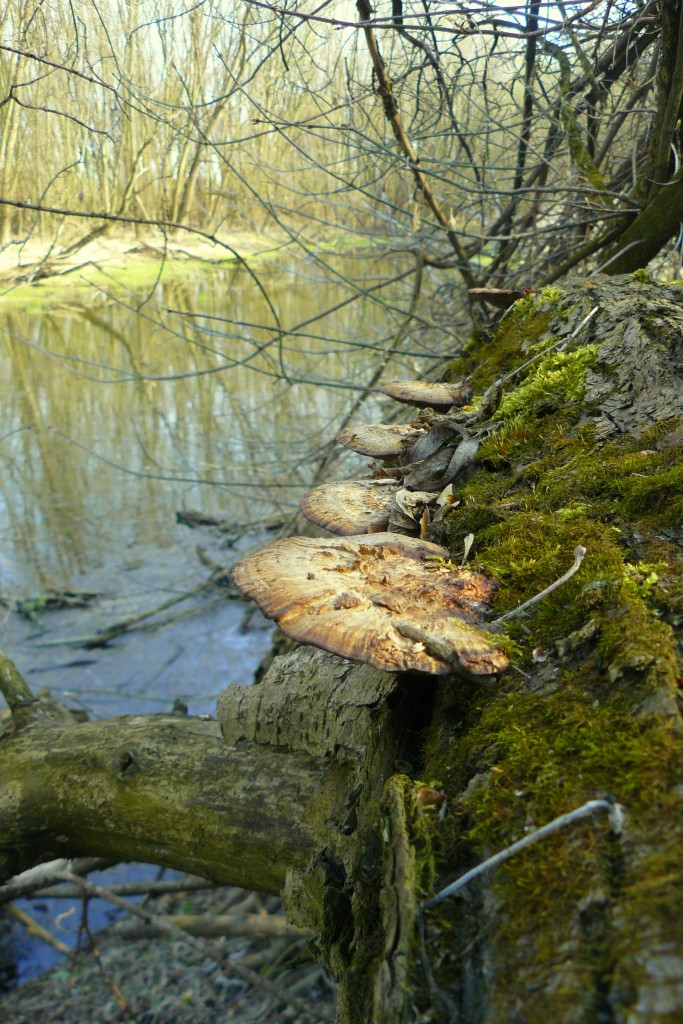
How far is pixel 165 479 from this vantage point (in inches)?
197

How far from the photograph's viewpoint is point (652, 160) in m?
3.85

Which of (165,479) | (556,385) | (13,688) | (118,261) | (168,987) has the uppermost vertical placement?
(556,385)

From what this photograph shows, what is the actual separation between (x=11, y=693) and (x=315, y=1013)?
1.76 m

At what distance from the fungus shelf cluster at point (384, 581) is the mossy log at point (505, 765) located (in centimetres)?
8

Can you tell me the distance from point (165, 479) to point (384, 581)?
3748 mm

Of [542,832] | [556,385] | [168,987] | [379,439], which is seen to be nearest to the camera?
[542,832]

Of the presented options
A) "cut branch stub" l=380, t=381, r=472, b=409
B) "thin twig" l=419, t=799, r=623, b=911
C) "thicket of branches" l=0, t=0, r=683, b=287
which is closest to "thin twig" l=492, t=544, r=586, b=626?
"thin twig" l=419, t=799, r=623, b=911

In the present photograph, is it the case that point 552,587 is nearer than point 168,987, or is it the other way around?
point 552,587

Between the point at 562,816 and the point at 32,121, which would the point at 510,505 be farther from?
the point at 32,121

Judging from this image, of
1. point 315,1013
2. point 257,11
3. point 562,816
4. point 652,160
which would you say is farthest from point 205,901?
point 257,11

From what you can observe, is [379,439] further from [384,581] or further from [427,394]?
[384,581]

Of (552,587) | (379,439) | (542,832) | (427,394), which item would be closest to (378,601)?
(552,587)

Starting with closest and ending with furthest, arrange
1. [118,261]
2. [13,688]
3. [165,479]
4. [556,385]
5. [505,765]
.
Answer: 1. [505,765]
2. [556,385]
3. [13,688]
4. [165,479]
5. [118,261]

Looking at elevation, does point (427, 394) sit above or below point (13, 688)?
above
